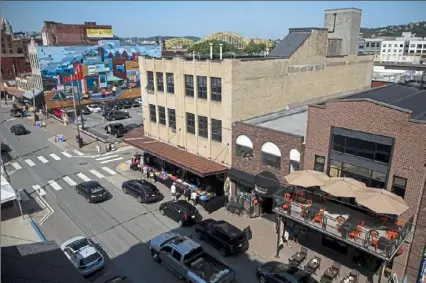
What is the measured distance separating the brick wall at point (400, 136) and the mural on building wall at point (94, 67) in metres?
53.0

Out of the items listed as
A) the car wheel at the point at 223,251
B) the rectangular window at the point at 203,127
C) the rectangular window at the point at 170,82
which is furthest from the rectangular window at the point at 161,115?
the car wheel at the point at 223,251

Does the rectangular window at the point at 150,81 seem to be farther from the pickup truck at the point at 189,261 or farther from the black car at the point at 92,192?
the pickup truck at the point at 189,261

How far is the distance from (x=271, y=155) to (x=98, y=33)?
3106 inches

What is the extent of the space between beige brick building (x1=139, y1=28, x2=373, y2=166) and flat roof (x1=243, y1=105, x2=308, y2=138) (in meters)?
0.64

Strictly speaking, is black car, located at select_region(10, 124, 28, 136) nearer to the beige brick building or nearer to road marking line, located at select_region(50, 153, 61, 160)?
road marking line, located at select_region(50, 153, 61, 160)

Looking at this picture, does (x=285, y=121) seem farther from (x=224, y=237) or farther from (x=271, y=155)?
(x=224, y=237)

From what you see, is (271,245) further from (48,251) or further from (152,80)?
(152,80)

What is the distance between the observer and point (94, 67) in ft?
218

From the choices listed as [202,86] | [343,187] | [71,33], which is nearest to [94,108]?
[71,33]

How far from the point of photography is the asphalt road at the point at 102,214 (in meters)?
18.7

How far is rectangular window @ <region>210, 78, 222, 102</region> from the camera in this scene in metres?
24.1

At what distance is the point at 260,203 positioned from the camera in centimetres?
2411

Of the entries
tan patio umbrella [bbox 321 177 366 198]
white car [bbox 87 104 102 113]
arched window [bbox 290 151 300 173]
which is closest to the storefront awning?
arched window [bbox 290 151 300 173]

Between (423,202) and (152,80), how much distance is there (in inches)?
928
